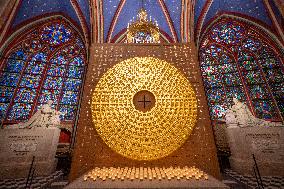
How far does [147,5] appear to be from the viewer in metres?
8.82

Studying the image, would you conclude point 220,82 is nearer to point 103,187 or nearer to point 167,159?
point 167,159

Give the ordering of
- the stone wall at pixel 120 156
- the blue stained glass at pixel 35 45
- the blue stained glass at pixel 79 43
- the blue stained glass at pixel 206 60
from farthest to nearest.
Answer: the blue stained glass at pixel 79 43 < the blue stained glass at pixel 206 60 < the blue stained glass at pixel 35 45 < the stone wall at pixel 120 156

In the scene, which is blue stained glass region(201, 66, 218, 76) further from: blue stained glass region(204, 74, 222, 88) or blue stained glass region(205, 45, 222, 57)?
blue stained glass region(205, 45, 222, 57)

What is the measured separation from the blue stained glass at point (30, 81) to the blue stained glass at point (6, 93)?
0.49 m

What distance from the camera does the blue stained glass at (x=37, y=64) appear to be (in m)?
7.88

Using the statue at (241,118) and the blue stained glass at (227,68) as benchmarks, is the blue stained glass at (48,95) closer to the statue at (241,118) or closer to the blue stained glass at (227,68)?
the statue at (241,118)

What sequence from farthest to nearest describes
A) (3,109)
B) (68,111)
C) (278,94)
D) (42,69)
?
1. (42,69)
2. (68,111)
3. (278,94)
4. (3,109)

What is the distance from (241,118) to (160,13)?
265 inches

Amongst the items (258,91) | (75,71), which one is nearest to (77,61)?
(75,71)

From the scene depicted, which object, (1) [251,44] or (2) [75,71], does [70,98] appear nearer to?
(2) [75,71]

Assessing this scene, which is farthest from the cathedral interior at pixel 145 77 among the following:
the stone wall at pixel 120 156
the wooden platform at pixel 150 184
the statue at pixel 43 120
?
the wooden platform at pixel 150 184

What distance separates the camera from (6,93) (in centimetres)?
709

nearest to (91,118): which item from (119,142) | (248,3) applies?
(119,142)

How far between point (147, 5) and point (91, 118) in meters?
8.44
